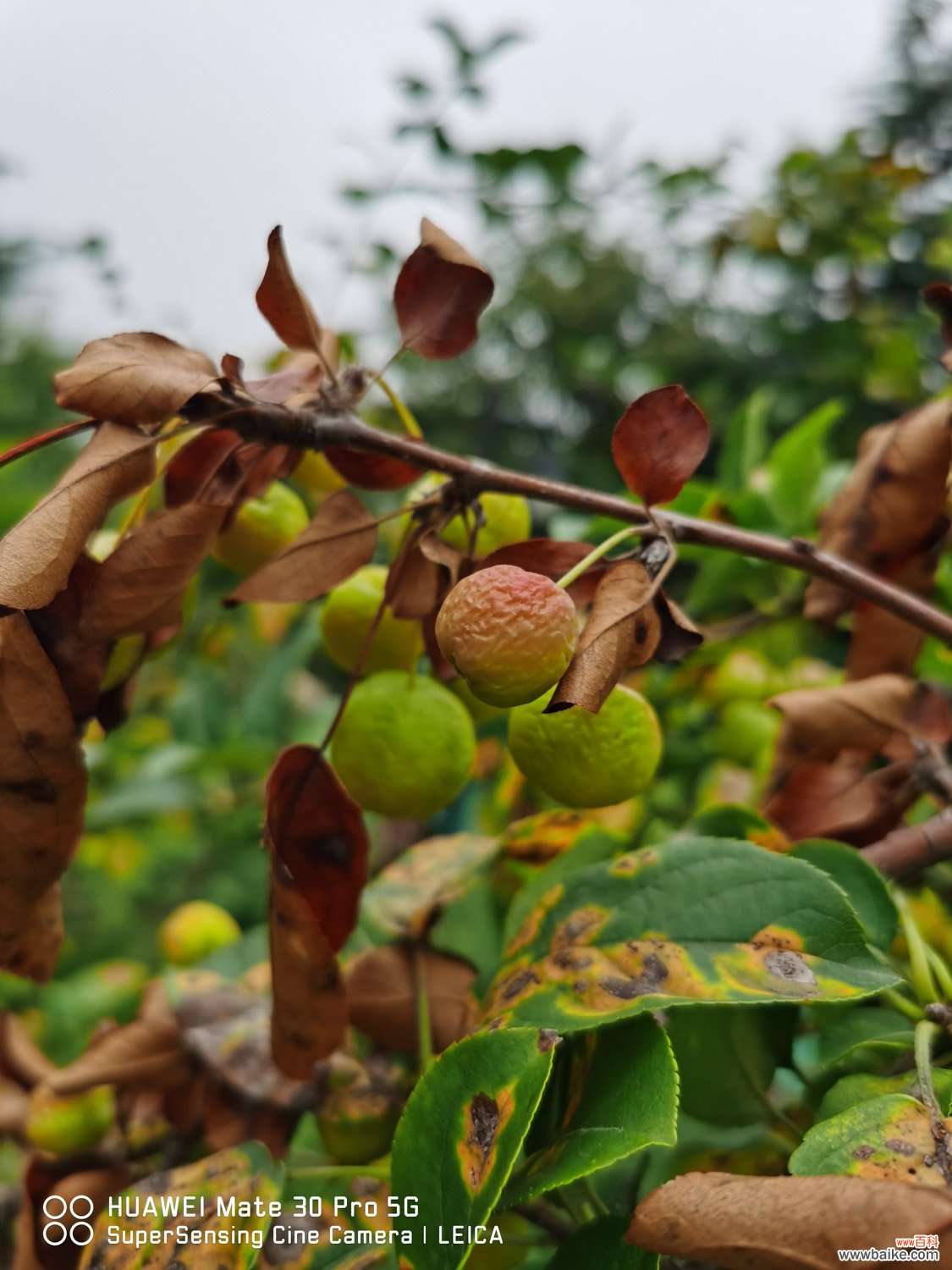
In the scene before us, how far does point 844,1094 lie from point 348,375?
0.42 meters

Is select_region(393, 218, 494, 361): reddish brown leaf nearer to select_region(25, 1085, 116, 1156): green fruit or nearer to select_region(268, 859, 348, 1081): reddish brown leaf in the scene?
select_region(268, 859, 348, 1081): reddish brown leaf

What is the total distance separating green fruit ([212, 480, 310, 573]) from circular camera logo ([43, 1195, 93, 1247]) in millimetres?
407

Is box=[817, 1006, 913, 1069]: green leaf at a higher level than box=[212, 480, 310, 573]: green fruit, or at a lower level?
lower

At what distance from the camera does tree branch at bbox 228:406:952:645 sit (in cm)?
43

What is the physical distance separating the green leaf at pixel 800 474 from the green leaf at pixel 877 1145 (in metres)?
0.58

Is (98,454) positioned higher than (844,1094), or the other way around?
(98,454)

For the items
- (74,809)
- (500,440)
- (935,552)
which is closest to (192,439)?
(74,809)

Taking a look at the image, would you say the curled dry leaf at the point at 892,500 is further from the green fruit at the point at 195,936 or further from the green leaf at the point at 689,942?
the green fruit at the point at 195,936

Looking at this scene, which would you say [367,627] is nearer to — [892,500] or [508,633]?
[508,633]

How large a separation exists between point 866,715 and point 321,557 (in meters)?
0.34

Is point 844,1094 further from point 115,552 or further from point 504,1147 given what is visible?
point 115,552

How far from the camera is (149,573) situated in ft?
1.39

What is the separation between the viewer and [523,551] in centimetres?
42

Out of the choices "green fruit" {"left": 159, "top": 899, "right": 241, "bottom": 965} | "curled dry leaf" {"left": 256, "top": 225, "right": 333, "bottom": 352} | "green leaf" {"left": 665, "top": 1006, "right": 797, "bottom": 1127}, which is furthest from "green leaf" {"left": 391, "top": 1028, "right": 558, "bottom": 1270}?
"green fruit" {"left": 159, "top": 899, "right": 241, "bottom": 965}
